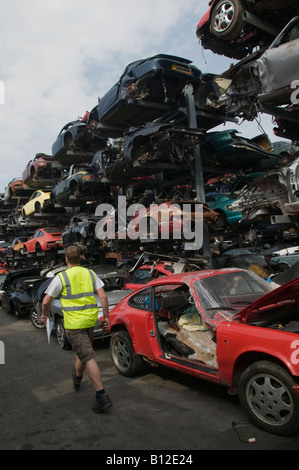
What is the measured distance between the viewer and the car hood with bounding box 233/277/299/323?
311 cm

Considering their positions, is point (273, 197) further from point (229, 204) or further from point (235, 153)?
point (235, 153)

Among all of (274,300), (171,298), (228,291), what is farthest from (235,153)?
(274,300)

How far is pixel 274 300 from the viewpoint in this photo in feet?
10.7

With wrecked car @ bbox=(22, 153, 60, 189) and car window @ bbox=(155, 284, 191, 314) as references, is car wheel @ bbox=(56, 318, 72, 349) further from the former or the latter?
wrecked car @ bbox=(22, 153, 60, 189)

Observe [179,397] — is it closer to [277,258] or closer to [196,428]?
[196,428]

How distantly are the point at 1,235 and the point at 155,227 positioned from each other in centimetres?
3290

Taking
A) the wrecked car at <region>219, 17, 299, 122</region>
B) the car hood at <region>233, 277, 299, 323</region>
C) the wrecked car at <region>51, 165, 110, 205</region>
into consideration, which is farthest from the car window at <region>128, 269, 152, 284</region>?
the wrecked car at <region>51, 165, 110, 205</region>

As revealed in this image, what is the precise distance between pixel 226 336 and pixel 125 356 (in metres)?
2.00

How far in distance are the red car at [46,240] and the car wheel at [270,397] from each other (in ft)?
48.2

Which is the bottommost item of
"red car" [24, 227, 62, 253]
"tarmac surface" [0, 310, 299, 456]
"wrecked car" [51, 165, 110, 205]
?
"tarmac surface" [0, 310, 299, 456]

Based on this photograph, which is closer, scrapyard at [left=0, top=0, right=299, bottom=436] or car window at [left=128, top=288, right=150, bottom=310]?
scrapyard at [left=0, top=0, right=299, bottom=436]

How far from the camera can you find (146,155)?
36.2 ft
